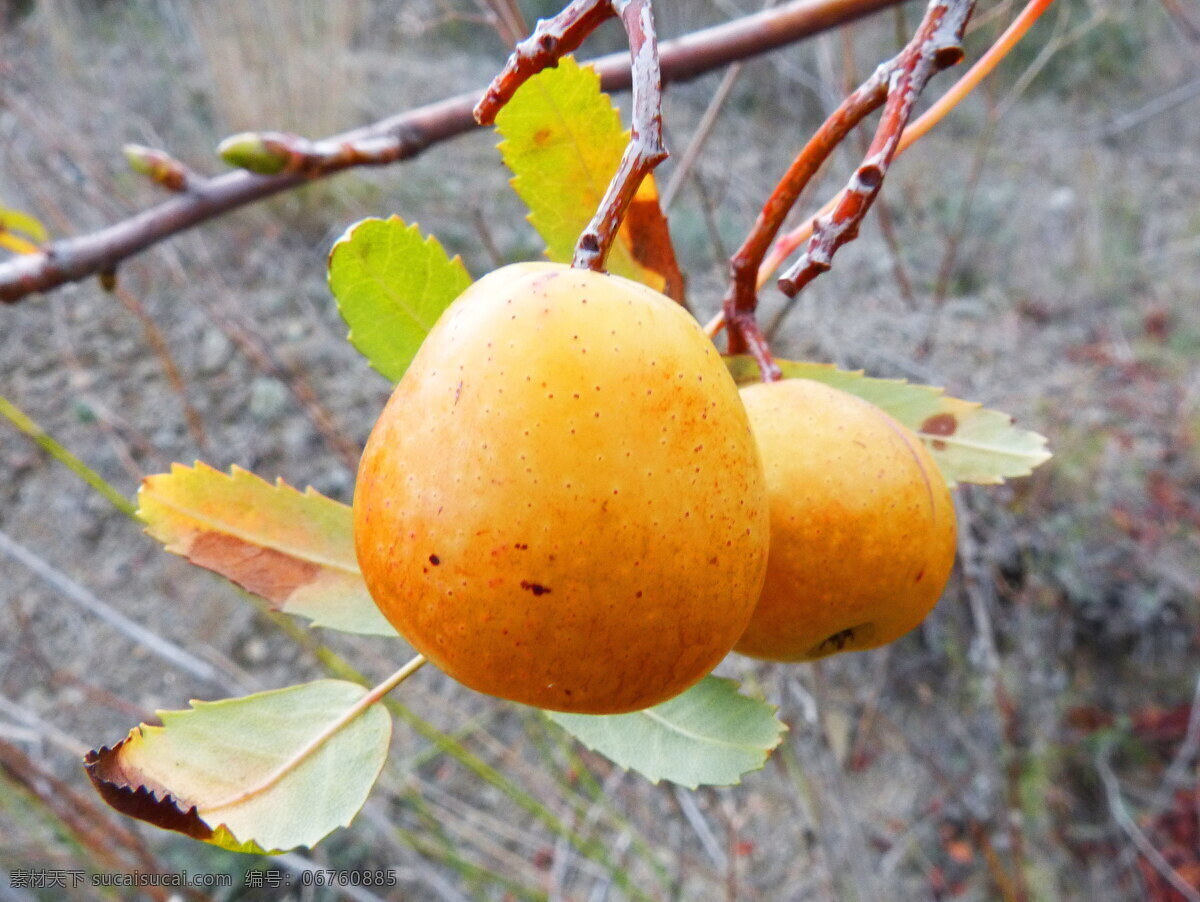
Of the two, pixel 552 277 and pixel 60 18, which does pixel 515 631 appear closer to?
pixel 552 277

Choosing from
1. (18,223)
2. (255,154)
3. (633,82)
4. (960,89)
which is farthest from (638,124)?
(18,223)

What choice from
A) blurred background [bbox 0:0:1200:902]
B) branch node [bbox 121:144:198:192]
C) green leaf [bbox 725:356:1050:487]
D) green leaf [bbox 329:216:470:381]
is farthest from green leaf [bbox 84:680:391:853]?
blurred background [bbox 0:0:1200:902]

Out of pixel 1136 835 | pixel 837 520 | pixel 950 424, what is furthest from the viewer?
pixel 1136 835

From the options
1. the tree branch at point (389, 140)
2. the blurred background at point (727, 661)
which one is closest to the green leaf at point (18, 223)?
the tree branch at point (389, 140)

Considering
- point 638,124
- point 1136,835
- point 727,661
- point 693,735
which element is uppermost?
point 638,124

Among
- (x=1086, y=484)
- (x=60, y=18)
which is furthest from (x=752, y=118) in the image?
(x=60, y=18)

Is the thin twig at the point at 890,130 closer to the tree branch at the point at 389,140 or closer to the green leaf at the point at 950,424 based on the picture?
the green leaf at the point at 950,424

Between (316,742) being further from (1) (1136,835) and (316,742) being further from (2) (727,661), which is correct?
(1) (1136,835)
